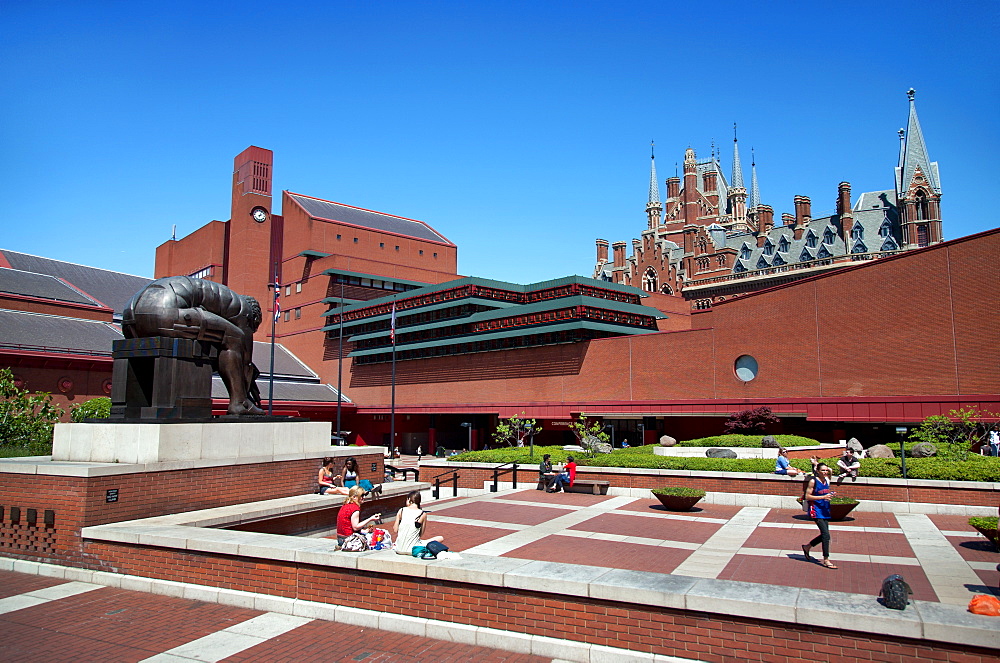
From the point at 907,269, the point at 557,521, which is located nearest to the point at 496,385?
the point at 907,269

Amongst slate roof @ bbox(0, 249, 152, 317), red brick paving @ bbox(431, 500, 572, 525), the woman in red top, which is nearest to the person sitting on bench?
red brick paving @ bbox(431, 500, 572, 525)

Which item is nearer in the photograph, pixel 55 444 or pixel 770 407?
pixel 55 444

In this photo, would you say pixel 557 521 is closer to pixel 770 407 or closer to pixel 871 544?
pixel 871 544

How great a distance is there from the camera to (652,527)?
16.4m

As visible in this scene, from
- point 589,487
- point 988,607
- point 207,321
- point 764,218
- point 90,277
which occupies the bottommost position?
point 589,487

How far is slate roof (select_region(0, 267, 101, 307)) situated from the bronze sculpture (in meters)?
39.3

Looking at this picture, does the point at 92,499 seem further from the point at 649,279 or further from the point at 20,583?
the point at 649,279

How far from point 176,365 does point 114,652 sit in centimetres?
862

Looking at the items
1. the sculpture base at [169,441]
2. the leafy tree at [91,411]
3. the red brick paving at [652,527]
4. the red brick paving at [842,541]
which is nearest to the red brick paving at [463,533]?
the red brick paving at [652,527]

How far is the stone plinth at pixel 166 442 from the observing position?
1393 cm

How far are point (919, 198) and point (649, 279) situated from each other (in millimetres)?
33557

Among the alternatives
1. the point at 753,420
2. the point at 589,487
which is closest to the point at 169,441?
the point at 589,487

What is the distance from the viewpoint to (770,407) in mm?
37312

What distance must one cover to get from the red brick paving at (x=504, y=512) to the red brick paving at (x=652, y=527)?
4.23ft
